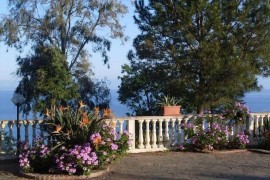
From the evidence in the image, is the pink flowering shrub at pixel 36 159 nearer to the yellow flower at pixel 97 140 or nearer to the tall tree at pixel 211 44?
the yellow flower at pixel 97 140

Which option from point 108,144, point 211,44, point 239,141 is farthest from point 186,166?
point 211,44

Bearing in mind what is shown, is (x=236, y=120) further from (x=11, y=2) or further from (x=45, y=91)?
(x=11, y=2)

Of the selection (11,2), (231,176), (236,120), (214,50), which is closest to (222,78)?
(214,50)

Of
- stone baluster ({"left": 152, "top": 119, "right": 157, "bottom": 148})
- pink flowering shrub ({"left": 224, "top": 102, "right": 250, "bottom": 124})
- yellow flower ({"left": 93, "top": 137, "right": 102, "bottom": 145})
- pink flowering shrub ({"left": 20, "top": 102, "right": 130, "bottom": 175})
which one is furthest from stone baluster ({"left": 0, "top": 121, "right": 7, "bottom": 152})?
pink flowering shrub ({"left": 224, "top": 102, "right": 250, "bottom": 124})

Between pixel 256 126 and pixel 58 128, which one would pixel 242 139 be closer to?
pixel 256 126

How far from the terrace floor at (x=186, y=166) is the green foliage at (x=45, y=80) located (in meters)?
7.28

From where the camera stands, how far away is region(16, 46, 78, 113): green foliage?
1689 cm

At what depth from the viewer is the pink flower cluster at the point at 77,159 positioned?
7.43 metres

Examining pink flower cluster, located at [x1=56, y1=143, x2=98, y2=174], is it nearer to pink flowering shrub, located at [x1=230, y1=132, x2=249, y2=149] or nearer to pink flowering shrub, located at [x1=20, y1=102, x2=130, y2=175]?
pink flowering shrub, located at [x1=20, y1=102, x2=130, y2=175]

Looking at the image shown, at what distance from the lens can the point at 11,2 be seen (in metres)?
19.3

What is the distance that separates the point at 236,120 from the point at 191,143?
4.11 feet

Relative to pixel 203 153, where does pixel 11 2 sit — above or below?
above

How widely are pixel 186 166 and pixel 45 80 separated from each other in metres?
9.69

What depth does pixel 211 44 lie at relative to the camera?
14.0 m
